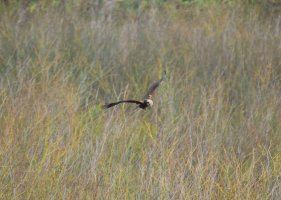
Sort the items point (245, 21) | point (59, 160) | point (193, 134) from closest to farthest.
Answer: point (59, 160) < point (193, 134) < point (245, 21)

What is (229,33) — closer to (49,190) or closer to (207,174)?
(207,174)

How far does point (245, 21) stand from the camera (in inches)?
232

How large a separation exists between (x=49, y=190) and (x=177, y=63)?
234 cm

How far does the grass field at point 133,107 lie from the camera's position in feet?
8.99

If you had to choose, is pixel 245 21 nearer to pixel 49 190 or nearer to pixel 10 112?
pixel 10 112

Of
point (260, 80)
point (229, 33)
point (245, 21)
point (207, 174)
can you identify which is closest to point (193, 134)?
point (207, 174)

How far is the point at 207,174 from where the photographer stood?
9.47ft

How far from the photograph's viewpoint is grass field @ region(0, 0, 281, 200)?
274 centimetres

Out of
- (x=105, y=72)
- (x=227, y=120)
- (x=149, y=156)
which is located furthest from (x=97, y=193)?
(x=105, y=72)

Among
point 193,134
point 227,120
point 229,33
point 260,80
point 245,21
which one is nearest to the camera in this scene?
point 193,134

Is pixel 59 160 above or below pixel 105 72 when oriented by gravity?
above

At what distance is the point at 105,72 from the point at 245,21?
1811 mm

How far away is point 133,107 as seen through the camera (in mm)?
3984

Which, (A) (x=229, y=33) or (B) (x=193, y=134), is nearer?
(B) (x=193, y=134)
